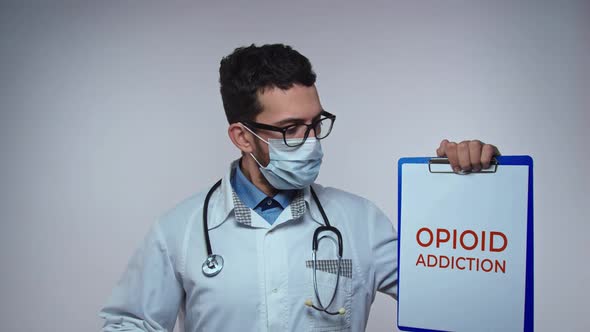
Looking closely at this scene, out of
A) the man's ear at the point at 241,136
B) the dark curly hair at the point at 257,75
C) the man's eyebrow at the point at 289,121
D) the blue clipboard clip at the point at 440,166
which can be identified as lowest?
the blue clipboard clip at the point at 440,166

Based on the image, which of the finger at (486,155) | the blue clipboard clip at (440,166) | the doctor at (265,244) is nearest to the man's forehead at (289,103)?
the doctor at (265,244)

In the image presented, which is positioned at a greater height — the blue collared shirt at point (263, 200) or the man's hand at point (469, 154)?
the man's hand at point (469, 154)

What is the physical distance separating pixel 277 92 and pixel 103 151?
111cm

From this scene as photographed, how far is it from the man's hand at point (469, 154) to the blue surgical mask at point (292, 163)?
35 cm

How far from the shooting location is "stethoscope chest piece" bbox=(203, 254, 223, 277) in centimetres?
149

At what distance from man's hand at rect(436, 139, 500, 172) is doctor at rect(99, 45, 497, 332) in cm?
35

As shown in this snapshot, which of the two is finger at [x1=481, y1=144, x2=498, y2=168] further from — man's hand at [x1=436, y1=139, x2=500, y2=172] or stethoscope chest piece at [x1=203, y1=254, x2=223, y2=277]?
Result: stethoscope chest piece at [x1=203, y1=254, x2=223, y2=277]

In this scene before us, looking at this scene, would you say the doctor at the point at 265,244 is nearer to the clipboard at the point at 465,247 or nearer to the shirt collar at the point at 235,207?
Answer: the shirt collar at the point at 235,207

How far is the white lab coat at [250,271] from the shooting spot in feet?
4.84

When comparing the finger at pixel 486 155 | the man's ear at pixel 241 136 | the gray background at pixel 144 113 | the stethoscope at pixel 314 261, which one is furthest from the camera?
the gray background at pixel 144 113

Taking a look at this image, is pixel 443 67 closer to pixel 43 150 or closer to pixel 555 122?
pixel 555 122

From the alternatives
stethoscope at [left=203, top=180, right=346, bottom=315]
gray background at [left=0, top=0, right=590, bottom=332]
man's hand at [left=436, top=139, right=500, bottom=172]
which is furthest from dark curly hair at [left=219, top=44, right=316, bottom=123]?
gray background at [left=0, top=0, right=590, bottom=332]

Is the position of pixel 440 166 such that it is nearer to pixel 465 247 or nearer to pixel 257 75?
pixel 465 247

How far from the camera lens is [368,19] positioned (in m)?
2.29
